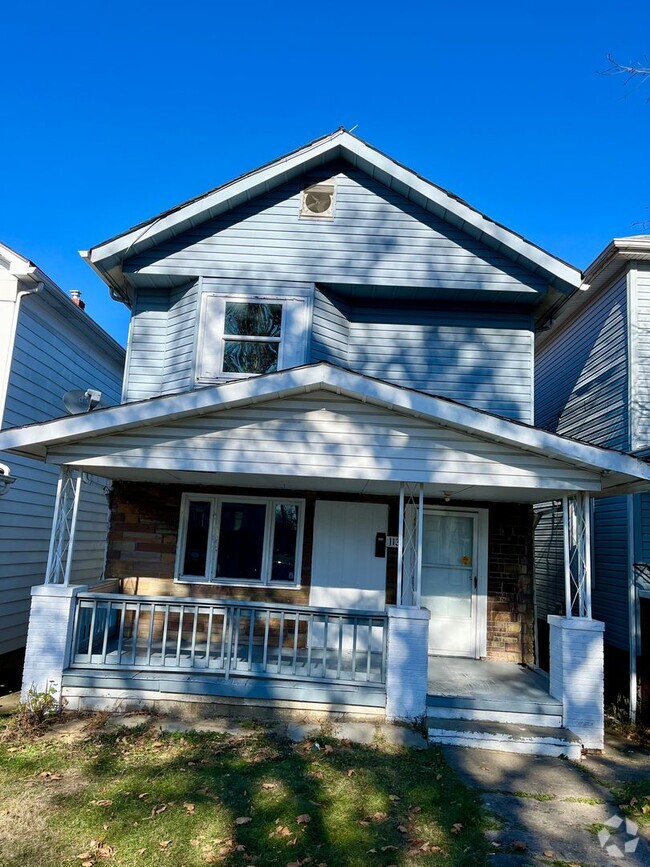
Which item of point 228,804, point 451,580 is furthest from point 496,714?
point 228,804

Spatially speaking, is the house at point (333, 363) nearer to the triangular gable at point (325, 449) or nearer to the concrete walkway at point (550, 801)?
the triangular gable at point (325, 449)

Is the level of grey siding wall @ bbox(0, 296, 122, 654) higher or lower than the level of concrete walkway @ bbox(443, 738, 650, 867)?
higher

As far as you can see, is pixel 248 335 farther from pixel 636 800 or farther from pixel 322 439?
pixel 636 800

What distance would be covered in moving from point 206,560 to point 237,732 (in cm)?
316

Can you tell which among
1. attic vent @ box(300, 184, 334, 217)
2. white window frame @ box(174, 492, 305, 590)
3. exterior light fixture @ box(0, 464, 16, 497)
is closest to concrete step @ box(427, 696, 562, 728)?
white window frame @ box(174, 492, 305, 590)

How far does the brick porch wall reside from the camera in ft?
29.2

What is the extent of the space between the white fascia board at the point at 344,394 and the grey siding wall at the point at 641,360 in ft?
10.4

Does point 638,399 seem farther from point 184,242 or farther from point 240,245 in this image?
point 184,242

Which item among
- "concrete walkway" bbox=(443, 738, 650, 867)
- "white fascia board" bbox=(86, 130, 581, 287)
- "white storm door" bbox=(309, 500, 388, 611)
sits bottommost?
"concrete walkway" bbox=(443, 738, 650, 867)

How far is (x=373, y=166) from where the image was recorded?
30.2ft

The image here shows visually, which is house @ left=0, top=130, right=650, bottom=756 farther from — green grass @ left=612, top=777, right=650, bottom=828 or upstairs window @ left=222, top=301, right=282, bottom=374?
green grass @ left=612, top=777, right=650, bottom=828

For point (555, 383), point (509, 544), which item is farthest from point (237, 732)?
point (555, 383)

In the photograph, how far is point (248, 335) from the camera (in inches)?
358

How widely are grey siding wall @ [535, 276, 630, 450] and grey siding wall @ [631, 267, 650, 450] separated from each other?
170mm
